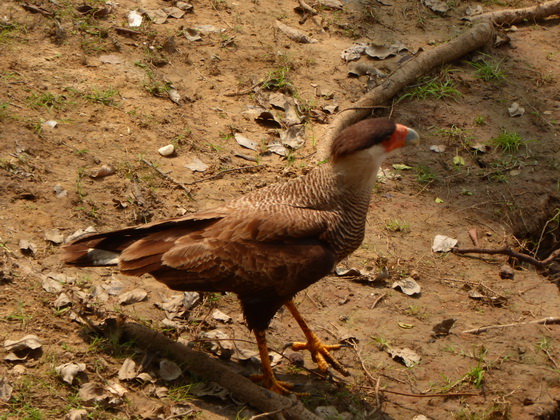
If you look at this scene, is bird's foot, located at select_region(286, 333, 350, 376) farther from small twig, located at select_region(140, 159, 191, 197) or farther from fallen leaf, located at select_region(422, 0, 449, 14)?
fallen leaf, located at select_region(422, 0, 449, 14)

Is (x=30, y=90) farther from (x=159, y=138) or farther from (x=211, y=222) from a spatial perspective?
(x=211, y=222)

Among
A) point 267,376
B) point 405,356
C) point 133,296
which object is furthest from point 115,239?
point 405,356

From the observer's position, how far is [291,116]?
21.9 ft

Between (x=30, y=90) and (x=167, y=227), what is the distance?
235 cm

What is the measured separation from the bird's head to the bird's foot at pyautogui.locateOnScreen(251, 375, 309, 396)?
4.48ft

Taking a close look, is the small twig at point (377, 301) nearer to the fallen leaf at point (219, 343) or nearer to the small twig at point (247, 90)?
the fallen leaf at point (219, 343)

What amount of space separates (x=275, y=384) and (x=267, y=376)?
9 cm

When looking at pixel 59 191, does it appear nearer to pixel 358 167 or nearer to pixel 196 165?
pixel 196 165

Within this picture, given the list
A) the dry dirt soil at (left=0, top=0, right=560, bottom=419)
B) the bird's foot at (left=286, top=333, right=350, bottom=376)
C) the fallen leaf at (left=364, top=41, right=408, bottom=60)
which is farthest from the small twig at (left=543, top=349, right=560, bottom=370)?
the fallen leaf at (left=364, top=41, right=408, bottom=60)

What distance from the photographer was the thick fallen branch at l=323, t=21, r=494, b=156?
6623 mm

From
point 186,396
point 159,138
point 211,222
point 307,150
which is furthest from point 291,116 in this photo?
point 186,396

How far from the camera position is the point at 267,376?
14.5 ft

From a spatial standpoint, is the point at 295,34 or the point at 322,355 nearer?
the point at 322,355

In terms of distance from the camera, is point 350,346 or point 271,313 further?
point 350,346
